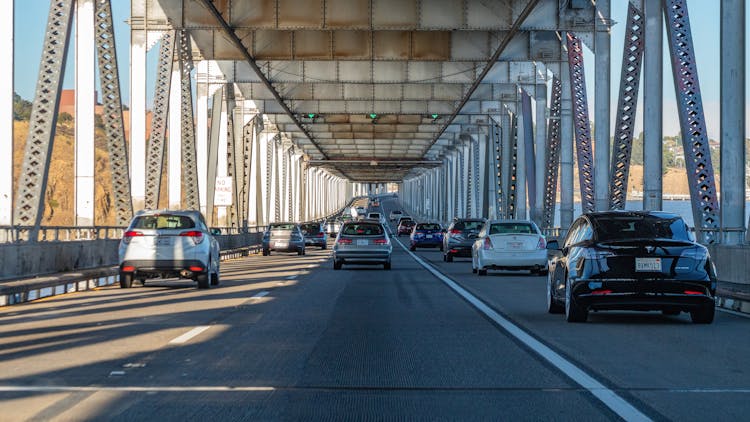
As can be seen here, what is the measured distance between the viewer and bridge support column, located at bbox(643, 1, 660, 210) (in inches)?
1153

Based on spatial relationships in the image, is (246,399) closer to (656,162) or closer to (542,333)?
(542,333)

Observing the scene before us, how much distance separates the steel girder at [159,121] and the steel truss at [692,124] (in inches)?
709

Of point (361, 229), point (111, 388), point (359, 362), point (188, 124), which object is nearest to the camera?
point (111, 388)

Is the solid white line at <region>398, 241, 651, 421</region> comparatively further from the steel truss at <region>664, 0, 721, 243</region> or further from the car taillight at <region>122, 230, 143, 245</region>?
the steel truss at <region>664, 0, 721, 243</region>

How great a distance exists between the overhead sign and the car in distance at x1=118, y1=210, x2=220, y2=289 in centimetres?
2589

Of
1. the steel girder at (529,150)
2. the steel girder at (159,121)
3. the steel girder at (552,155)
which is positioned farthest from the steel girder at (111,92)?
the steel girder at (529,150)

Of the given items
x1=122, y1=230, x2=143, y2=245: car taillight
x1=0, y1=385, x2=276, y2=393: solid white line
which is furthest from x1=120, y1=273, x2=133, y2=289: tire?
x1=0, y1=385, x2=276, y2=393: solid white line

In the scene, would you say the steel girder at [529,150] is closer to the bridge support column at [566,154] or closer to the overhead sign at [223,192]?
the bridge support column at [566,154]

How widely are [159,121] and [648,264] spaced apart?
26.4 meters

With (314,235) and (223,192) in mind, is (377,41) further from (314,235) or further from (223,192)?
(314,235)

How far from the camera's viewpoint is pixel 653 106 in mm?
29672

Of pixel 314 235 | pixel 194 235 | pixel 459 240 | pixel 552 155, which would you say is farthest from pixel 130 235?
pixel 314 235

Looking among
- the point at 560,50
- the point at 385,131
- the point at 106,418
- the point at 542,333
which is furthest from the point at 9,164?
the point at 385,131

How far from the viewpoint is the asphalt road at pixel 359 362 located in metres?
8.48
